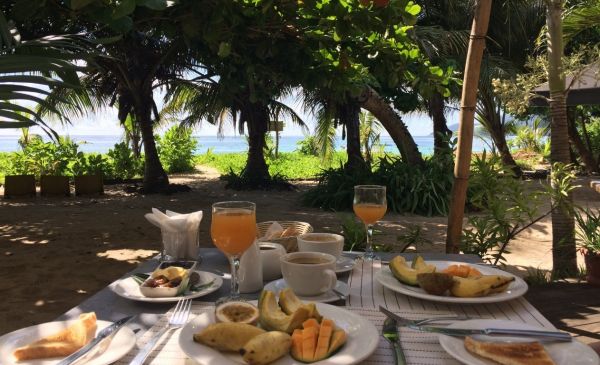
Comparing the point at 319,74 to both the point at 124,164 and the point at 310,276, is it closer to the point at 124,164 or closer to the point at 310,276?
the point at 310,276

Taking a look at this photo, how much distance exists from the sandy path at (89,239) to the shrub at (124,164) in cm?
330

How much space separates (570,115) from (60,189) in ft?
47.0

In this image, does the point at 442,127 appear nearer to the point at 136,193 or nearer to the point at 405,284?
the point at 136,193

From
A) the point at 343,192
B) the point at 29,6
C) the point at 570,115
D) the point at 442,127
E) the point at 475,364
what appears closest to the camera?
the point at 475,364

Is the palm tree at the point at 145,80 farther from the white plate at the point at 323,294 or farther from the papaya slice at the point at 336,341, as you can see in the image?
the papaya slice at the point at 336,341

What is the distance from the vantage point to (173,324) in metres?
1.17

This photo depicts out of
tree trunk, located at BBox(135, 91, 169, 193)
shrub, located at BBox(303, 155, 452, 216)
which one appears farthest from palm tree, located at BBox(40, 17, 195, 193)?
shrub, located at BBox(303, 155, 452, 216)

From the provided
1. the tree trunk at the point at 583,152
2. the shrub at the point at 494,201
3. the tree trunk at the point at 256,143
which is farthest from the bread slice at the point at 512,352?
the tree trunk at the point at 583,152

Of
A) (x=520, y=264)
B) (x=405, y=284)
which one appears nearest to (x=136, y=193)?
(x=520, y=264)

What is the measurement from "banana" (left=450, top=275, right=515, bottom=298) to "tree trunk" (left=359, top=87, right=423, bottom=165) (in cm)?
731

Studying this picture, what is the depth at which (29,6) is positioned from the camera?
2082 mm

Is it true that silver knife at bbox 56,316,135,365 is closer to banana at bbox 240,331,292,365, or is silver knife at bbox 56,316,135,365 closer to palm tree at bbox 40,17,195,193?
banana at bbox 240,331,292,365

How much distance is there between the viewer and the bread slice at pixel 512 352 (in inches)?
36.1

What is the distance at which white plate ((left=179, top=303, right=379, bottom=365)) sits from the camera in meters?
0.91
